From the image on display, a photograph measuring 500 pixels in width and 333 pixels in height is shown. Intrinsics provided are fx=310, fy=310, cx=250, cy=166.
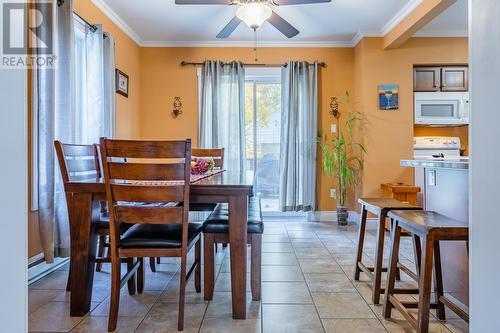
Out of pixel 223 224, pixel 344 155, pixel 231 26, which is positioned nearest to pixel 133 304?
pixel 223 224

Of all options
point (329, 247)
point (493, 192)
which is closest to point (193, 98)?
point (329, 247)

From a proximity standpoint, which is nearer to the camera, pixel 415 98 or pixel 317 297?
pixel 317 297

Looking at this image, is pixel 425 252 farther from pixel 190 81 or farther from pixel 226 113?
pixel 190 81

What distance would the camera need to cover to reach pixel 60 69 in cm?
247

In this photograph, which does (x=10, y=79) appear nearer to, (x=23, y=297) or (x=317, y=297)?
(x=23, y=297)

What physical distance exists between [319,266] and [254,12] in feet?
7.34

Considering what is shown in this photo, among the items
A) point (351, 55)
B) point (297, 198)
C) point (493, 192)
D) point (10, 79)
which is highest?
point (351, 55)

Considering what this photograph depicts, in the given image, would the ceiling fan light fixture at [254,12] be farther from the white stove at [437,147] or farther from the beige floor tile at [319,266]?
the white stove at [437,147]

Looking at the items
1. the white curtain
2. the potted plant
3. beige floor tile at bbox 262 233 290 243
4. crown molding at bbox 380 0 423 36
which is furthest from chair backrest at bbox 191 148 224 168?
crown molding at bbox 380 0 423 36

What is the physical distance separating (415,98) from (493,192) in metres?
3.74

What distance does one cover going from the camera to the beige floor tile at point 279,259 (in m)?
2.73

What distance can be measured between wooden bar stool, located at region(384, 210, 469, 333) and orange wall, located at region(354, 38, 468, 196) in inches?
98.0

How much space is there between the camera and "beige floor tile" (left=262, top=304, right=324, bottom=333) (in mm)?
1683

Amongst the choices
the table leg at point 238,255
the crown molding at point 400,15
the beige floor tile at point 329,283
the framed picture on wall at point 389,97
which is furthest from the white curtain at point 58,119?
the framed picture on wall at point 389,97
